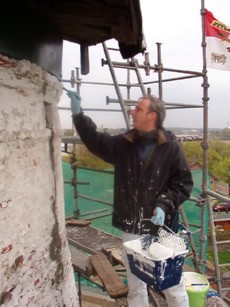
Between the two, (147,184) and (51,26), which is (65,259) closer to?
(147,184)

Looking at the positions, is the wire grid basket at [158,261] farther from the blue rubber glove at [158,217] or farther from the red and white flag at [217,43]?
the red and white flag at [217,43]

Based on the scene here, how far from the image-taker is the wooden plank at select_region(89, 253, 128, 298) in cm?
335

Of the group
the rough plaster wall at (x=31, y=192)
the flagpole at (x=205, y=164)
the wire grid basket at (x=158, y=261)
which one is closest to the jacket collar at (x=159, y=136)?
the rough plaster wall at (x=31, y=192)

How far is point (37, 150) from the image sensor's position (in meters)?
2.64

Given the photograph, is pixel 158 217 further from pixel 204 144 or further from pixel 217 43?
pixel 217 43

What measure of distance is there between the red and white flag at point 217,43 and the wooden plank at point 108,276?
3.34 metres

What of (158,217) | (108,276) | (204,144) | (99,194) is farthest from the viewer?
(99,194)

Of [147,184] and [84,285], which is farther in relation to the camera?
[84,285]

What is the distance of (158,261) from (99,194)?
12.8 feet

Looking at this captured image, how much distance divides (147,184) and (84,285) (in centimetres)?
478

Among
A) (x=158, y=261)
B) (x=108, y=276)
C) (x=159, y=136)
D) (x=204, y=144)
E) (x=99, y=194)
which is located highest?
(x=159, y=136)

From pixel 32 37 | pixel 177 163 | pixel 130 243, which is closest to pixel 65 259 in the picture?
pixel 130 243

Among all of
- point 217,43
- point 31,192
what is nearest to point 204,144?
point 217,43

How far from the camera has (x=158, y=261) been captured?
2.51 metres
